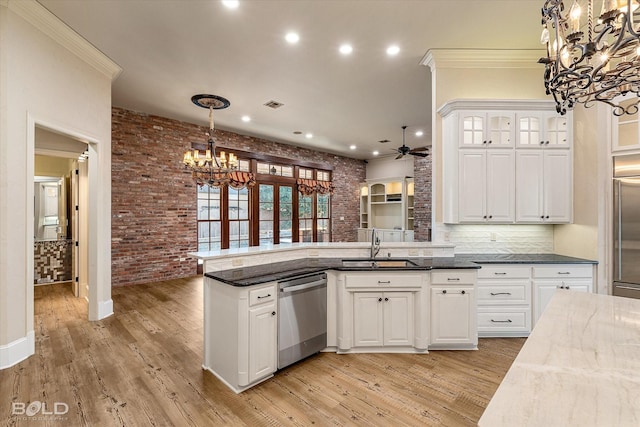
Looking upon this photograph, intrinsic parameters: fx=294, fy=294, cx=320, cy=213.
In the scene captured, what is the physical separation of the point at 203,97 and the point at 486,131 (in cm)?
418

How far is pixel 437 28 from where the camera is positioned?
3.13 metres

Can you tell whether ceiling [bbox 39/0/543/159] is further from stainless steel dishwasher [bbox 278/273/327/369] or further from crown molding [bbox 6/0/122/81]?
stainless steel dishwasher [bbox 278/273/327/369]

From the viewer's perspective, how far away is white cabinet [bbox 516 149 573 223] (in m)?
3.44

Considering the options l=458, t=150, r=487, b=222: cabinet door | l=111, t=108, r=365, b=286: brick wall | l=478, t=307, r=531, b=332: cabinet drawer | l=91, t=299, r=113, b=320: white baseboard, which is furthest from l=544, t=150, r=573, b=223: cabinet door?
l=111, t=108, r=365, b=286: brick wall

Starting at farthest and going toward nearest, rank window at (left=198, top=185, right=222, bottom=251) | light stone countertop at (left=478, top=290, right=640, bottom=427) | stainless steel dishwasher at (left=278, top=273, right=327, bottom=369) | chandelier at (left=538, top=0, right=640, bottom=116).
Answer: window at (left=198, top=185, right=222, bottom=251) < stainless steel dishwasher at (left=278, top=273, right=327, bottom=369) < chandelier at (left=538, top=0, right=640, bottom=116) < light stone countertop at (left=478, top=290, right=640, bottom=427)

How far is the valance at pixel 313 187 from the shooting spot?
8348mm

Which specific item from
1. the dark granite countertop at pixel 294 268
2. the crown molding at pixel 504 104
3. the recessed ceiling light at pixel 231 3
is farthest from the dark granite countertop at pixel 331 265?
the recessed ceiling light at pixel 231 3

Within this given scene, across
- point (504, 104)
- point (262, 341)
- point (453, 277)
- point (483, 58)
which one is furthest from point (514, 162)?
point (262, 341)

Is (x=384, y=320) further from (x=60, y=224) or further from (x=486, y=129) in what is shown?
(x=60, y=224)

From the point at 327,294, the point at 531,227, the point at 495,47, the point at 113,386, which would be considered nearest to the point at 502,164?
the point at 531,227

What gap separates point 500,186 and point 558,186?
0.67 metres

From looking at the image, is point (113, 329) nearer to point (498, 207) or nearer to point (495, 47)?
point (498, 207)

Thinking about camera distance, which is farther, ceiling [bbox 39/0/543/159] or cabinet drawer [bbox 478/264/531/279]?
cabinet drawer [bbox 478/264/531/279]

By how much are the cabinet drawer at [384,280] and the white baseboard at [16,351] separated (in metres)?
3.16
